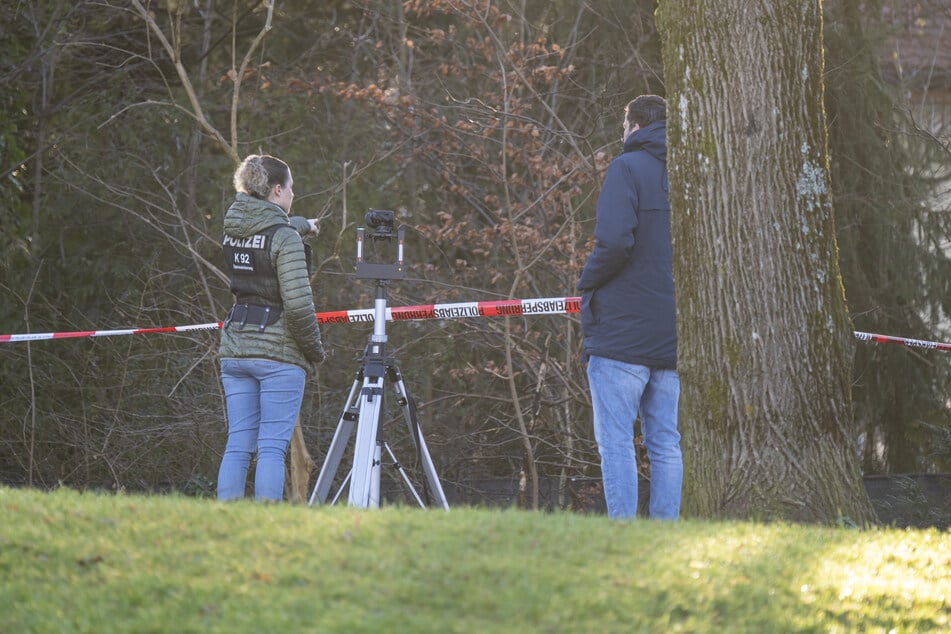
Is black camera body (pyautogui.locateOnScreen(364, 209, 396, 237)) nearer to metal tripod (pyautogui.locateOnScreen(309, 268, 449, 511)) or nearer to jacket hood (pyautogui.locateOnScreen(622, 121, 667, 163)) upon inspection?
metal tripod (pyautogui.locateOnScreen(309, 268, 449, 511))

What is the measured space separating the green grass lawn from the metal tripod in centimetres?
127

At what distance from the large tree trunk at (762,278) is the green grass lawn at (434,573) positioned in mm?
663

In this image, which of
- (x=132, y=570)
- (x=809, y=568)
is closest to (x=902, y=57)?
(x=809, y=568)

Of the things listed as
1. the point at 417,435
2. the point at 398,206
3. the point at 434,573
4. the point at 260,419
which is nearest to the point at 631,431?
the point at 417,435

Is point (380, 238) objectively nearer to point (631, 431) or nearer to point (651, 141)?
point (651, 141)

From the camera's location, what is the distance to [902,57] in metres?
13.2

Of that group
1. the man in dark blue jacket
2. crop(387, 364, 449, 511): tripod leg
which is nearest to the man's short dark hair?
the man in dark blue jacket

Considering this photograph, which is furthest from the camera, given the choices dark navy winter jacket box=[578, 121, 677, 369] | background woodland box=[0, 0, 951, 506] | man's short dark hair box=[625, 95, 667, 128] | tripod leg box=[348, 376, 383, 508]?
background woodland box=[0, 0, 951, 506]

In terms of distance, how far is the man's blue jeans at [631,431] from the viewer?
5656 mm

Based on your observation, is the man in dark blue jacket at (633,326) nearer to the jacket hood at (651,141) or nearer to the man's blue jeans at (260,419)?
the jacket hood at (651,141)

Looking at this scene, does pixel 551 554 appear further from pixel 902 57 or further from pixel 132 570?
pixel 902 57

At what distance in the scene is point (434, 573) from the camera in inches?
146

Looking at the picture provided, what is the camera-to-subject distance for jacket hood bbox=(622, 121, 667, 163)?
231 inches

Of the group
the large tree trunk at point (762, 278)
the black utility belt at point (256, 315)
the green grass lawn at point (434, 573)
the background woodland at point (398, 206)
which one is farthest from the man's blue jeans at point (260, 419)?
the background woodland at point (398, 206)
